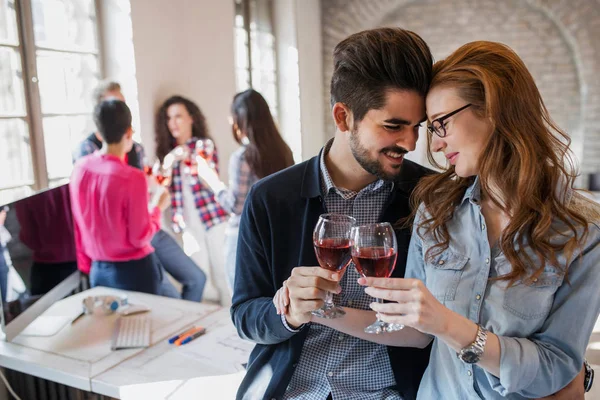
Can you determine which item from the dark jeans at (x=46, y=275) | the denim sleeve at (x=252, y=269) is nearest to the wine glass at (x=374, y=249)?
the denim sleeve at (x=252, y=269)

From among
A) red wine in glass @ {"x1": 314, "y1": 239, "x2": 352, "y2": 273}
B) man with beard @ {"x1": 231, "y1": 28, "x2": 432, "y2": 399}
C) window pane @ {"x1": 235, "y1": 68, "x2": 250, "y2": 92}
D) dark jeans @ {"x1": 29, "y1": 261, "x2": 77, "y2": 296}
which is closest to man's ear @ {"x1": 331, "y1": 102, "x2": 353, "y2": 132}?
man with beard @ {"x1": 231, "y1": 28, "x2": 432, "y2": 399}

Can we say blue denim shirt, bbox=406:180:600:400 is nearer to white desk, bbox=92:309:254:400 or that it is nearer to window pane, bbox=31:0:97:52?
white desk, bbox=92:309:254:400

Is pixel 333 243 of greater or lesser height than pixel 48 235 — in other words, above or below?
above

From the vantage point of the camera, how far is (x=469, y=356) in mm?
993

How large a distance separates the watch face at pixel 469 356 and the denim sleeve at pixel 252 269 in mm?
477

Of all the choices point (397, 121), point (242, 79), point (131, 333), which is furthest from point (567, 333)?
point (242, 79)

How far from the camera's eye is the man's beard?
128cm

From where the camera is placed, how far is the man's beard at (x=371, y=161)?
128cm

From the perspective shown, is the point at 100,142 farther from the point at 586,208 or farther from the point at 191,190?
the point at 586,208

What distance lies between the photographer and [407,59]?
4.09ft

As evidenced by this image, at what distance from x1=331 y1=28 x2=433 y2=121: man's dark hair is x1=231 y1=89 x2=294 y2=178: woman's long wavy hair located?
72.7 inches

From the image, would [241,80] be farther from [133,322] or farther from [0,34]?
[133,322]

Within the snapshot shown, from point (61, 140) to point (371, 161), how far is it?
92.3 inches

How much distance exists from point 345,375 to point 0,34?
240cm
